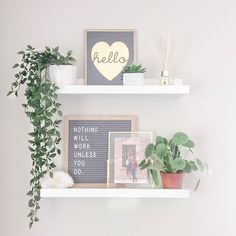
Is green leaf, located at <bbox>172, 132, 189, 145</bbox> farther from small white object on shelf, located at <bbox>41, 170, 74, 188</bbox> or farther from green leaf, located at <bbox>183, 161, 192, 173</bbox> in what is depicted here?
small white object on shelf, located at <bbox>41, 170, 74, 188</bbox>

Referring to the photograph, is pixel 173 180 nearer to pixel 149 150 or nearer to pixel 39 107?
pixel 149 150

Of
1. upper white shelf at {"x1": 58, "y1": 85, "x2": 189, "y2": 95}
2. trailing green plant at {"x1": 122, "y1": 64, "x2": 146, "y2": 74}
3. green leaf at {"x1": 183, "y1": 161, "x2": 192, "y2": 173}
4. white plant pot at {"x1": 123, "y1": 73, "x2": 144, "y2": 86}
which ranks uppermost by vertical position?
trailing green plant at {"x1": 122, "y1": 64, "x2": 146, "y2": 74}

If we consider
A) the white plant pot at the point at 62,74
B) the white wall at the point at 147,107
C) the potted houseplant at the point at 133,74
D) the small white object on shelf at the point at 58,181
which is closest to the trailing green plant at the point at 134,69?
the potted houseplant at the point at 133,74

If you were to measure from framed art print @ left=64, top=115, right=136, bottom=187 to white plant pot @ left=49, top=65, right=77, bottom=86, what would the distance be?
19cm

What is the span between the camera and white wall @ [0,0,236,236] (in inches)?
75.5

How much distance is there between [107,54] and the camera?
76.1 inches

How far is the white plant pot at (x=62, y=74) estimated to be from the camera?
1.81 metres

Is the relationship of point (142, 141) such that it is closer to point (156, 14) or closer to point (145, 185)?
point (145, 185)

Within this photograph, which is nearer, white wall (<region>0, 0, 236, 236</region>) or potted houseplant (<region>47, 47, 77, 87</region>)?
potted houseplant (<region>47, 47, 77, 87</region>)

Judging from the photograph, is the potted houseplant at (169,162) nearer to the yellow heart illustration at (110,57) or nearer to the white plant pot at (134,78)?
the white plant pot at (134,78)

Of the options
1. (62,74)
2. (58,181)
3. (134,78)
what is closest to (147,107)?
(134,78)

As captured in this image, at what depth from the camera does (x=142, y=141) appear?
190cm

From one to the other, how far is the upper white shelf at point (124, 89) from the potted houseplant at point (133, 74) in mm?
36

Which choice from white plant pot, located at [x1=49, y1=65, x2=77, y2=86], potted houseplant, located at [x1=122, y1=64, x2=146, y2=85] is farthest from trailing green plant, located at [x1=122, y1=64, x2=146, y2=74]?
white plant pot, located at [x1=49, y1=65, x2=77, y2=86]
